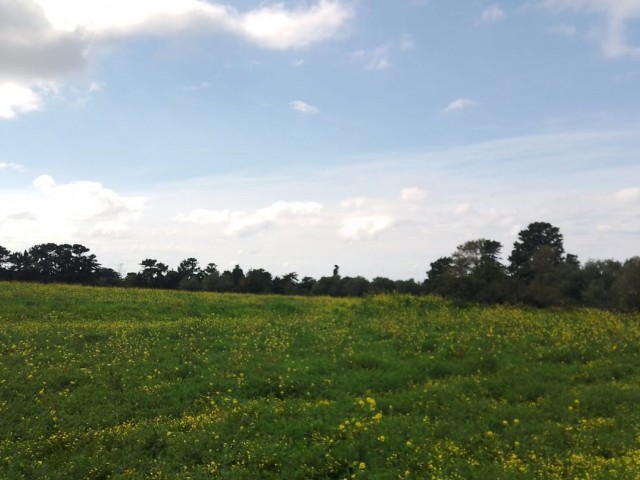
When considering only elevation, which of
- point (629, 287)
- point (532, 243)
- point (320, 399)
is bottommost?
Result: point (320, 399)

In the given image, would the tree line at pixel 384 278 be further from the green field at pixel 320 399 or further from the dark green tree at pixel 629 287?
the green field at pixel 320 399

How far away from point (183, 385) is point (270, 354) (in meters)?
2.84

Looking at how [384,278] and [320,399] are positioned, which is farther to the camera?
[384,278]

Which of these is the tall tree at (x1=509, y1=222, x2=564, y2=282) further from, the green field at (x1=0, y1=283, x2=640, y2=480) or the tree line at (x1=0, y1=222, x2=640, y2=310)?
the green field at (x1=0, y1=283, x2=640, y2=480)

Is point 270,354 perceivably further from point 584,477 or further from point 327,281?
point 327,281

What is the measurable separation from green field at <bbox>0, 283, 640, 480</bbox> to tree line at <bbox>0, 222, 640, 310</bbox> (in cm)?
2948

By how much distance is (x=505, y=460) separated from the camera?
Answer: 24.8 ft

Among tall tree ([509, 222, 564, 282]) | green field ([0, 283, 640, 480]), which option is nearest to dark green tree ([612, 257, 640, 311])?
tall tree ([509, 222, 564, 282])

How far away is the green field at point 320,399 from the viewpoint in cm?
775

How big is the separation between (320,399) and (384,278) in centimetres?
6538

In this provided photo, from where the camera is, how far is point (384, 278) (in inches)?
2958

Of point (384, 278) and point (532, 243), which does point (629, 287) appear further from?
point (384, 278)

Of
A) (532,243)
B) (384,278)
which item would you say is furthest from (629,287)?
(384,278)

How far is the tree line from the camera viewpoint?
167 ft
